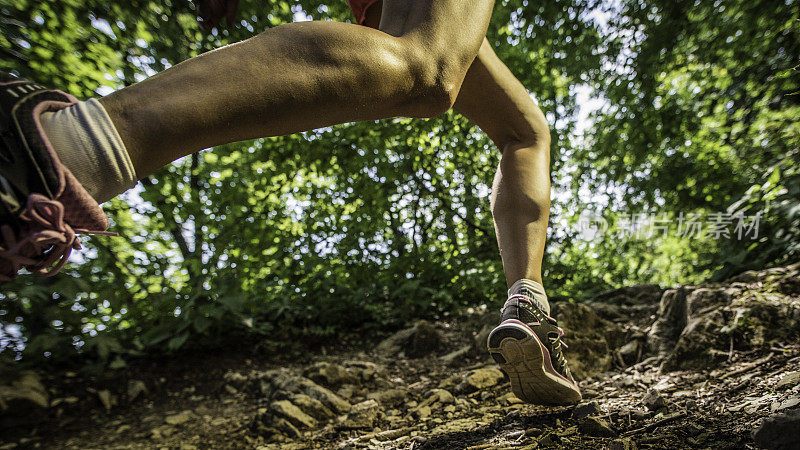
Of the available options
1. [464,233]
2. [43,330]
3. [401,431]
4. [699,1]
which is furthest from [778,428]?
[699,1]

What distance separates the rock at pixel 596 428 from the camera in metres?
1.15

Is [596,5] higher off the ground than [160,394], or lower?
higher

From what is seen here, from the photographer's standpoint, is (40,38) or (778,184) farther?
(778,184)

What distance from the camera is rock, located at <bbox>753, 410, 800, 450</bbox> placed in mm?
819

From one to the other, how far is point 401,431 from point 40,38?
10.9 ft

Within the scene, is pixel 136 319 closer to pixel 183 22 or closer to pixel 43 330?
pixel 43 330

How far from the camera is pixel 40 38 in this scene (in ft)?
9.13

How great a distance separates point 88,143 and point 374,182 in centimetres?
363

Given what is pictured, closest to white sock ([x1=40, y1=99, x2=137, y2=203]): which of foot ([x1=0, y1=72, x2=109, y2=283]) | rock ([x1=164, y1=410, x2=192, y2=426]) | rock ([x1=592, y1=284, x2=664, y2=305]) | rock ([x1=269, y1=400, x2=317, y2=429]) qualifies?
foot ([x1=0, y1=72, x2=109, y2=283])

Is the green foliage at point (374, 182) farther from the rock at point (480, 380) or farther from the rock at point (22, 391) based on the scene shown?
the rock at point (480, 380)

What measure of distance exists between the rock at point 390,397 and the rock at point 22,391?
175 centimetres

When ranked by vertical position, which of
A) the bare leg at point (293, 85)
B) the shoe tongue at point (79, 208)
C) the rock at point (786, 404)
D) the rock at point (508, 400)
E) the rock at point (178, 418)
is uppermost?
the bare leg at point (293, 85)

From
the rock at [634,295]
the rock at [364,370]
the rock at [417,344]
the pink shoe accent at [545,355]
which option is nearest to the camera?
the pink shoe accent at [545,355]

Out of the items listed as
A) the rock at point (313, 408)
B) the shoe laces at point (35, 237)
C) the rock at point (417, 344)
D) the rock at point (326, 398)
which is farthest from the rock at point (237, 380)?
the shoe laces at point (35, 237)
